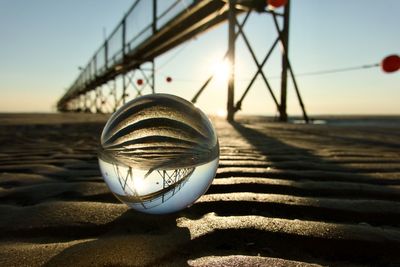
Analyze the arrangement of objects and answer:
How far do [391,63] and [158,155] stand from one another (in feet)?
19.3

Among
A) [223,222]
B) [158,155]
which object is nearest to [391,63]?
[223,222]

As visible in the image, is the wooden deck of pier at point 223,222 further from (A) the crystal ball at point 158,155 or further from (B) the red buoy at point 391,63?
(B) the red buoy at point 391,63

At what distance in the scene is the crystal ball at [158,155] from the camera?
1.32m

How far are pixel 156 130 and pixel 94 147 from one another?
2.75 meters

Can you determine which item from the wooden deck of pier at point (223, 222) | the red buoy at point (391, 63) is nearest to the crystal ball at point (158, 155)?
the wooden deck of pier at point (223, 222)

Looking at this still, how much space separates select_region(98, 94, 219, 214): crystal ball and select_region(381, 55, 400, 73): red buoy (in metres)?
5.52

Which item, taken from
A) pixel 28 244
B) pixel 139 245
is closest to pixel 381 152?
pixel 139 245

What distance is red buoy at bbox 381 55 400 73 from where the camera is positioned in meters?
5.68

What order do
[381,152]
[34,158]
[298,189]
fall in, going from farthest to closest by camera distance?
[381,152]
[34,158]
[298,189]

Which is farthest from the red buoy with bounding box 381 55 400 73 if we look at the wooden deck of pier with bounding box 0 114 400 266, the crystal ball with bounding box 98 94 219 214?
the crystal ball with bounding box 98 94 219 214

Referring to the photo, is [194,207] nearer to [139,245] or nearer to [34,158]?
[139,245]

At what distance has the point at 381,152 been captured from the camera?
11.4 feet

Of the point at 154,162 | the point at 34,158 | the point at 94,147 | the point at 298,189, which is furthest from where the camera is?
the point at 94,147

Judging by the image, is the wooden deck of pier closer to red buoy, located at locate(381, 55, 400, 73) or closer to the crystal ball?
the crystal ball
